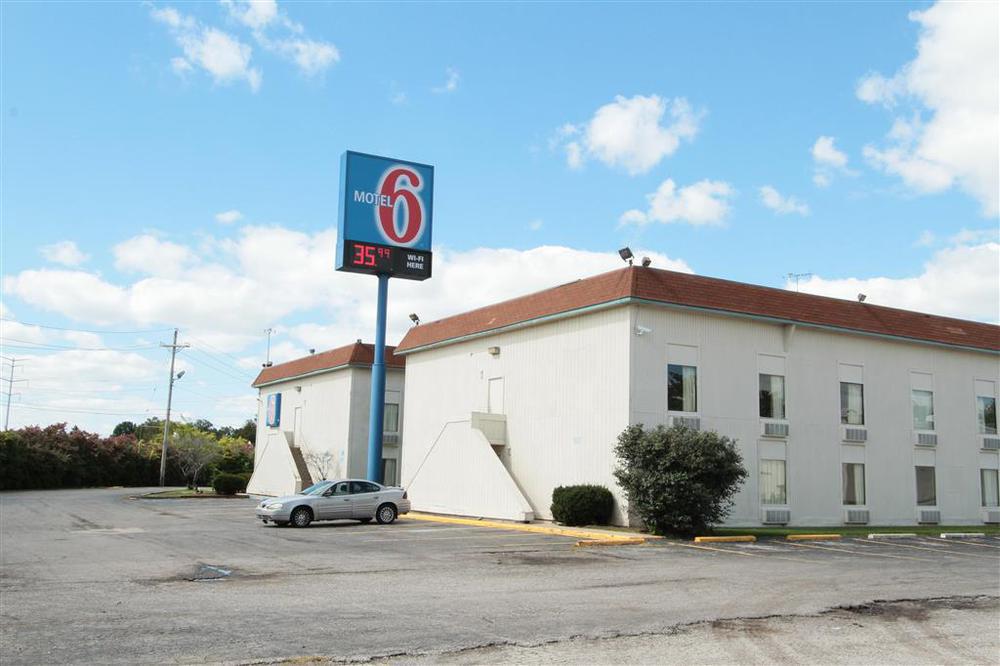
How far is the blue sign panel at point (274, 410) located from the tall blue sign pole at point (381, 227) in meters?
18.1

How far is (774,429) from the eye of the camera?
27.3 meters

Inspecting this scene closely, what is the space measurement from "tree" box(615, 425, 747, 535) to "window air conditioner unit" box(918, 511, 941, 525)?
1218 cm

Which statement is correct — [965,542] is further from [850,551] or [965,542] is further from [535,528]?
[535,528]

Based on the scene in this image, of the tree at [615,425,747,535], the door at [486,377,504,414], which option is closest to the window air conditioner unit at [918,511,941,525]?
the tree at [615,425,747,535]

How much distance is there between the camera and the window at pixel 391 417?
138ft

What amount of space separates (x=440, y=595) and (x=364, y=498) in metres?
14.4

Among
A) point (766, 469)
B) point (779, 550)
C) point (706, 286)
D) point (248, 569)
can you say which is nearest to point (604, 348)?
point (706, 286)

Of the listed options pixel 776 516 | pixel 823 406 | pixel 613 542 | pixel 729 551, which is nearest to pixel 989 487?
pixel 823 406

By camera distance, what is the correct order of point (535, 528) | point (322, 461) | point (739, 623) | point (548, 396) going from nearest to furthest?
1. point (739, 623)
2. point (535, 528)
3. point (548, 396)
4. point (322, 461)

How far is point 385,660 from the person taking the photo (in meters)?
7.56

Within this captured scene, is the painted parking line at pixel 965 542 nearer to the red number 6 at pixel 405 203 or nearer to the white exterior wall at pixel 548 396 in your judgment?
the white exterior wall at pixel 548 396

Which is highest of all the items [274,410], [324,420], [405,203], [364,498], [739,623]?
[405,203]

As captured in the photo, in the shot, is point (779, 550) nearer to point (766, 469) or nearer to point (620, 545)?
point (620, 545)

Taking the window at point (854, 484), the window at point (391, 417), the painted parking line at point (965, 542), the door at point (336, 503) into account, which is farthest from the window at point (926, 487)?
the window at point (391, 417)
